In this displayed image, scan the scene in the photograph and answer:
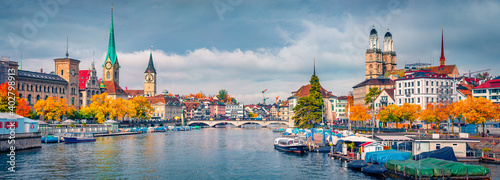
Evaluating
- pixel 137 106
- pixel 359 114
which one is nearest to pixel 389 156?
pixel 359 114

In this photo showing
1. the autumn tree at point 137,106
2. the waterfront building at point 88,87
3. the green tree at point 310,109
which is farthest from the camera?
the waterfront building at point 88,87

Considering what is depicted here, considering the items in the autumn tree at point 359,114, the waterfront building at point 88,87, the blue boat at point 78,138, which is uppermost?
the waterfront building at point 88,87

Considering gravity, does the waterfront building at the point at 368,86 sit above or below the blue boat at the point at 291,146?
above

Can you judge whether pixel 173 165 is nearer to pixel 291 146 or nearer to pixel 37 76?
pixel 291 146

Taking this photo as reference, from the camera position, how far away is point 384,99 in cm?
13925

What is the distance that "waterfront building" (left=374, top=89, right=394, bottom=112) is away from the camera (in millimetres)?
136500

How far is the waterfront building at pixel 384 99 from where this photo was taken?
448ft

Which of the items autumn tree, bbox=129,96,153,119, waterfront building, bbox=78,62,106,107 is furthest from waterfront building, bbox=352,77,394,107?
waterfront building, bbox=78,62,106,107

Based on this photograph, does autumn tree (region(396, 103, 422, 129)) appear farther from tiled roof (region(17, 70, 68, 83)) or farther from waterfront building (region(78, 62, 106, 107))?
waterfront building (region(78, 62, 106, 107))

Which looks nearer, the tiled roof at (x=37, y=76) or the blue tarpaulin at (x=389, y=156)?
the blue tarpaulin at (x=389, y=156)

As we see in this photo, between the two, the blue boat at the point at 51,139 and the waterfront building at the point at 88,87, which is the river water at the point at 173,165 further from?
the waterfront building at the point at 88,87

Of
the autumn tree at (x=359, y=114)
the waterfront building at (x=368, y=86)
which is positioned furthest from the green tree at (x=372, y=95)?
the autumn tree at (x=359, y=114)

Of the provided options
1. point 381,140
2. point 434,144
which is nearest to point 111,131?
point 381,140

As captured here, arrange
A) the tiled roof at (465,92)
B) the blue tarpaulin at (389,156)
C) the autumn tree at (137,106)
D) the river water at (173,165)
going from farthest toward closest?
the autumn tree at (137,106)
the tiled roof at (465,92)
the river water at (173,165)
the blue tarpaulin at (389,156)
